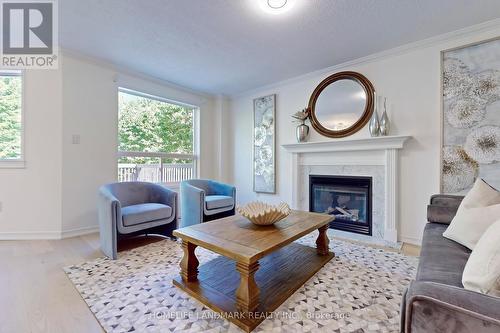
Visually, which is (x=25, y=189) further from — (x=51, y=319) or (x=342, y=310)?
(x=342, y=310)

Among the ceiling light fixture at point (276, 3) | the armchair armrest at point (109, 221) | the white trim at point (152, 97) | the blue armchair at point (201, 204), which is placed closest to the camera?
the ceiling light fixture at point (276, 3)

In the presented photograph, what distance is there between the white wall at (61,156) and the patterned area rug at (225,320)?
46.8 inches

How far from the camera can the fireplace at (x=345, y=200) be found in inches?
120

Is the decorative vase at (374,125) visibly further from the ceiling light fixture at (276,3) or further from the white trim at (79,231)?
the white trim at (79,231)

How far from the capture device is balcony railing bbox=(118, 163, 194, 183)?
3473 mm

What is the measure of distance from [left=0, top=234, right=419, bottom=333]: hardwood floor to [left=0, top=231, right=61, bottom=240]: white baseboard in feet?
0.35

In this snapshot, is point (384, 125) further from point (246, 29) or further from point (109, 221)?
point (109, 221)

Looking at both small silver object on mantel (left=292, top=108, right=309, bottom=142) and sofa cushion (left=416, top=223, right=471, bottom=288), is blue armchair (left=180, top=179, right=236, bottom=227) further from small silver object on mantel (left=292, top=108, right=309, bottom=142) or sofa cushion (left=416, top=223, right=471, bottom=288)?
sofa cushion (left=416, top=223, right=471, bottom=288)

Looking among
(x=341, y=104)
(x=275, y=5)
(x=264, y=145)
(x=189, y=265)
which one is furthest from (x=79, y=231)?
(x=341, y=104)

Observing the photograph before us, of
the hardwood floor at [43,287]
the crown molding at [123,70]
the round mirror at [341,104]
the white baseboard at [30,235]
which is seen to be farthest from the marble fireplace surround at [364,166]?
the white baseboard at [30,235]

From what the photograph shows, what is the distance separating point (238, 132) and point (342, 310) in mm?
3556

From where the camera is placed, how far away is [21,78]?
2764mm

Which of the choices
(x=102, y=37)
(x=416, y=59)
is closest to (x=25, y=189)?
(x=102, y=37)

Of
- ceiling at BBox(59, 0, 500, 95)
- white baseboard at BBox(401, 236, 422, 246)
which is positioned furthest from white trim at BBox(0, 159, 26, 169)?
white baseboard at BBox(401, 236, 422, 246)
